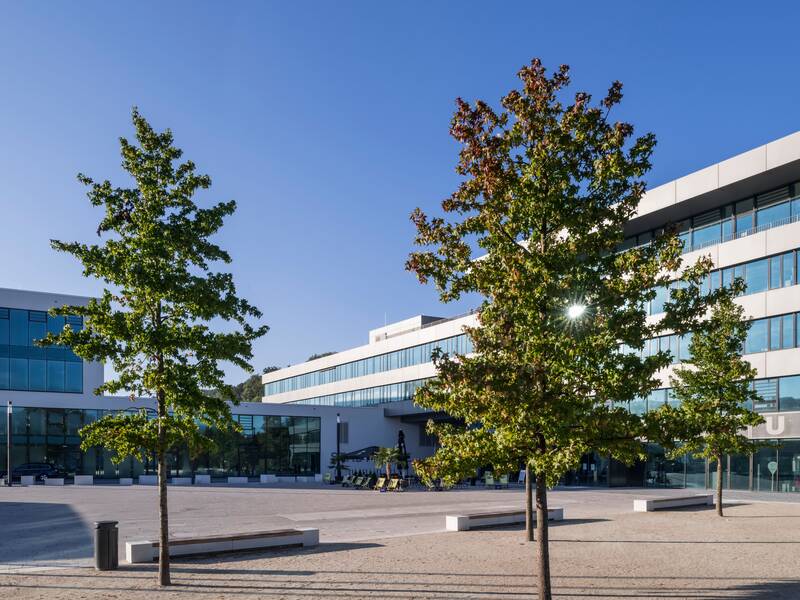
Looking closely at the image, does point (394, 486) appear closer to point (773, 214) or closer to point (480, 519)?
point (480, 519)

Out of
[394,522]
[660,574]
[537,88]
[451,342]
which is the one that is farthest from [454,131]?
[451,342]

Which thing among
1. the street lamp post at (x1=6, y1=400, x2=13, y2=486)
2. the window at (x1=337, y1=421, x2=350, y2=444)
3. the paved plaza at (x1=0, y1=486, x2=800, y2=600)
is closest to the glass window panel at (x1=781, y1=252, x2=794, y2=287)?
the paved plaza at (x1=0, y1=486, x2=800, y2=600)

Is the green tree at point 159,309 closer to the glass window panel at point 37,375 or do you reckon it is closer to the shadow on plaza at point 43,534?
the shadow on plaza at point 43,534

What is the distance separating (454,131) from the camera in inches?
490

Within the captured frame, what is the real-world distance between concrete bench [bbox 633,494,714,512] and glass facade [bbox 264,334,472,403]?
23.7 m

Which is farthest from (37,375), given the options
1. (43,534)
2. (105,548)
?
(105,548)

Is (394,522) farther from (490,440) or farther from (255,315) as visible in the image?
(490,440)

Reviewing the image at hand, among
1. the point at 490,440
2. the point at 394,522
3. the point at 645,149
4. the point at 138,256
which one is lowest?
the point at 394,522

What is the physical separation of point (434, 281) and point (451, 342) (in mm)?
51301

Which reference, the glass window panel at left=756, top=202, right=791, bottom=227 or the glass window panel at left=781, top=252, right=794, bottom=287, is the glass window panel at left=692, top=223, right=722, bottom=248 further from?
the glass window panel at left=781, top=252, right=794, bottom=287

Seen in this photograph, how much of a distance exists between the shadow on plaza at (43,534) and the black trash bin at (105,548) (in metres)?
2.57

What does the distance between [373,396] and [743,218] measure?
4470cm

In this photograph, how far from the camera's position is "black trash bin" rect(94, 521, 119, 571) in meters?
15.3

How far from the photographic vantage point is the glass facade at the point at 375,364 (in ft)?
209
